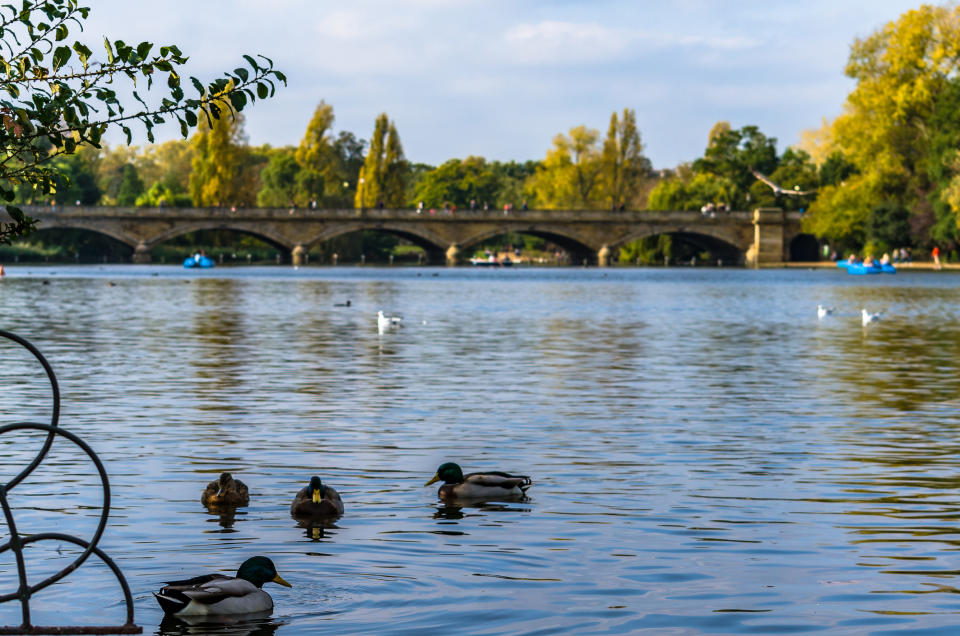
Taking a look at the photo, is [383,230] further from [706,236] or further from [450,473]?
[450,473]

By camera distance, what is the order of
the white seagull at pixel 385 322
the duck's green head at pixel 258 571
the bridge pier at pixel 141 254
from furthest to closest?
the bridge pier at pixel 141 254 < the white seagull at pixel 385 322 < the duck's green head at pixel 258 571

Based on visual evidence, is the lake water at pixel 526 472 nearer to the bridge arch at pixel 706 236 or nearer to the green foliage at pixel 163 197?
the bridge arch at pixel 706 236

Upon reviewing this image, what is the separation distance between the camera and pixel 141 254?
446 feet

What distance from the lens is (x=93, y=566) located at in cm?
→ 1173

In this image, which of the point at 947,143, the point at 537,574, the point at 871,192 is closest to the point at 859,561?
the point at 537,574

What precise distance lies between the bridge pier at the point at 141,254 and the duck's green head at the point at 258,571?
128 meters

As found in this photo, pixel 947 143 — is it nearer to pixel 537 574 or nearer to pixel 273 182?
pixel 273 182

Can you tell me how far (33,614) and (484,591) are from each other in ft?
10.3

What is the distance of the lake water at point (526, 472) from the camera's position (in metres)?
10.6

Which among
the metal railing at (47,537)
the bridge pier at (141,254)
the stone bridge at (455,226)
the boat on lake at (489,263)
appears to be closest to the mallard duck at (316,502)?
the metal railing at (47,537)

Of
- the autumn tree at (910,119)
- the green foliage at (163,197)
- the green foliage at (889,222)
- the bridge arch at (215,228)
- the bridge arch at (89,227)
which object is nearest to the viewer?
the autumn tree at (910,119)

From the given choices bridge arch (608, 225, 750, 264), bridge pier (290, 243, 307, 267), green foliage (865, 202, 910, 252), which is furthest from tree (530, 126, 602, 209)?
green foliage (865, 202, 910, 252)

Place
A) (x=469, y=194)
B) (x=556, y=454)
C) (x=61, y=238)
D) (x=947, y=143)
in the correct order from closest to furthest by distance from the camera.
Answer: (x=556, y=454) < (x=947, y=143) < (x=61, y=238) < (x=469, y=194)

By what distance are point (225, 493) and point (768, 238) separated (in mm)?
129867
